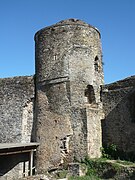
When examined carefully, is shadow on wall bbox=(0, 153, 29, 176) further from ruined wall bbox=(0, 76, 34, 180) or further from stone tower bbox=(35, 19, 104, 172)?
stone tower bbox=(35, 19, 104, 172)

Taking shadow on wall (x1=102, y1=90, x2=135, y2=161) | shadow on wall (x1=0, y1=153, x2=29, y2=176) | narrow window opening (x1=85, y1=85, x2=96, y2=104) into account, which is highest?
narrow window opening (x1=85, y1=85, x2=96, y2=104)

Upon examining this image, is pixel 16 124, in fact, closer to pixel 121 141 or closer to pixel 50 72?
pixel 50 72

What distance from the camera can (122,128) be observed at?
1312 centimetres

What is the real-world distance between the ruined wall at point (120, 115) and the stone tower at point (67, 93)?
52cm

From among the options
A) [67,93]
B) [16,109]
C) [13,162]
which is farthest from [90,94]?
[13,162]

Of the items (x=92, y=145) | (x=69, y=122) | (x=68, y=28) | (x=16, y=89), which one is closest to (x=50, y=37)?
(x=68, y=28)

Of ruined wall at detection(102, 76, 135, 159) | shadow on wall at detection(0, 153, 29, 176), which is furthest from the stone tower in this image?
shadow on wall at detection(0, 153, 29, 176)

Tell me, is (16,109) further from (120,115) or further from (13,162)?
(120,115)

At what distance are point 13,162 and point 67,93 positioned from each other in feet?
15.4

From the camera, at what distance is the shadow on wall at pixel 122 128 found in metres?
12.8

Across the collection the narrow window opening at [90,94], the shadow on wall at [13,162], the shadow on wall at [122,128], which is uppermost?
the narrow window opening at [90,94]

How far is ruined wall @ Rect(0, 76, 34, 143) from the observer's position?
46.6 feet

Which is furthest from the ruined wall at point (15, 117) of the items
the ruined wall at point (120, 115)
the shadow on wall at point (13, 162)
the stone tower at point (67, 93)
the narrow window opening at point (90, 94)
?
the ruined wall at point (120, 115)

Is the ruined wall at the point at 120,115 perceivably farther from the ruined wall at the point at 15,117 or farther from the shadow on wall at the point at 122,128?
the ruined wall at the point at 15,117
